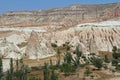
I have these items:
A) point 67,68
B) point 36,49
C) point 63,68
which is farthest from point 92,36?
point 67,68

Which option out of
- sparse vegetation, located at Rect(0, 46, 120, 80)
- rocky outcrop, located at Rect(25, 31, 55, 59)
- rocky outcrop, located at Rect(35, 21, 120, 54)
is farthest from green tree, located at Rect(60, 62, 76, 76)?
rocky outcrop, located at Rect(35, 21, 120, 54)

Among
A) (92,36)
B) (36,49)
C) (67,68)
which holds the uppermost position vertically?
(92,36)

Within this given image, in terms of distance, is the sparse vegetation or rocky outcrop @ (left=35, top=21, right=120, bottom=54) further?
rocky outcrop @ (left=35, top=21, right=120, bottom=54)

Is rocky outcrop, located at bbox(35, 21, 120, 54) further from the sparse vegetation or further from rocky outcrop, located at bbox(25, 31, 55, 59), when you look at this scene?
the sparse vegetation

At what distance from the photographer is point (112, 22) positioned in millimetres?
170125

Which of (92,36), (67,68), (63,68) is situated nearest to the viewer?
(67,68)

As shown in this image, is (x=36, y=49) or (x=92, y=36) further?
(x=92, y=36)

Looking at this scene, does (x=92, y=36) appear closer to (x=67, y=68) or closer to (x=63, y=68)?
(x=63, y=68)

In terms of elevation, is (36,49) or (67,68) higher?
(36,49)

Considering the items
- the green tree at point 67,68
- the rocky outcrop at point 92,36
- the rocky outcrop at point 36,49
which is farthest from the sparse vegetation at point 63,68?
the rocky outcrop at point 92,36

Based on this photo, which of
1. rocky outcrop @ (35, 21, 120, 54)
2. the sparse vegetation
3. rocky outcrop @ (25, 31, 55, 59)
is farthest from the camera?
rocky outcrop @ (35, 21, 120, 54)

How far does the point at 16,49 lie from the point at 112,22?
53.0m

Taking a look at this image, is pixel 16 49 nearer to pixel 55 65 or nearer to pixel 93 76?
pixel 55 65

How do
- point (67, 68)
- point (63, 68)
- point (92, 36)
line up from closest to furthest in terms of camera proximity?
point (67, 68) → point (63, 68) → point (92, 36)
